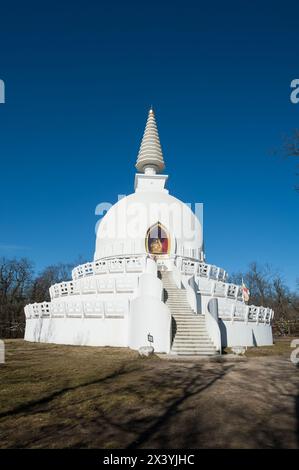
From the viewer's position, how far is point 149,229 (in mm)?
28219

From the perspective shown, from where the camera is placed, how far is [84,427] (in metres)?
5.17

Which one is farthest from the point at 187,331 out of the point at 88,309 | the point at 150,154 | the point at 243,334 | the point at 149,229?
the point at 150,154

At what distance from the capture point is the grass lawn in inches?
185

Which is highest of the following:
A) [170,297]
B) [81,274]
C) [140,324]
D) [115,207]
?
[115,207]

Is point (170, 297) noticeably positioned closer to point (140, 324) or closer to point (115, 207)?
point (140, 324)

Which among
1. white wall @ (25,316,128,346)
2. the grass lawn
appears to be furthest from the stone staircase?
the grass lawn

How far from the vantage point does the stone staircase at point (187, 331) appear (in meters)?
13.8

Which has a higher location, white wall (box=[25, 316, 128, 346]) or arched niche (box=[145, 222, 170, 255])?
arched niche (box=[145, 222, 170, 255])

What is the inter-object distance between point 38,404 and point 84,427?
179 cm

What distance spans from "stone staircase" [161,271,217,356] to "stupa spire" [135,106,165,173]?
74.3ft

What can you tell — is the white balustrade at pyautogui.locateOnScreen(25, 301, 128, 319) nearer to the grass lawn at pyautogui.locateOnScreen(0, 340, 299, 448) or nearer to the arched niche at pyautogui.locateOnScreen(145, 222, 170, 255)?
the grass lawn at pyautogui.locateOnScreen(0, 340, 299, 448)
